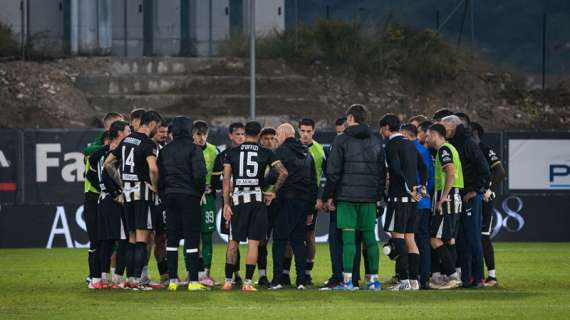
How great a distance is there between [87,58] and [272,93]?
251 inches

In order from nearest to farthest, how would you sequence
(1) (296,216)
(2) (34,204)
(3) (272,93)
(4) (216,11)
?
(1) (296,216) < (2) (34,204) < (3) (272,93) < (4) (216,11)

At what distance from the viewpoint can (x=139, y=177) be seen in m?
16.1

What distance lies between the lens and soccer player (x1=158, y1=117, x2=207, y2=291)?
16.1 metres

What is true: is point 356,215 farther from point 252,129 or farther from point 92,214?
point 92,214

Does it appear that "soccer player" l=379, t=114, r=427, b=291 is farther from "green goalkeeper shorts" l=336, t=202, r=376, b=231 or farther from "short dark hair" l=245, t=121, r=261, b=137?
"short dark hair" l=245, t=121, r=261, b=137

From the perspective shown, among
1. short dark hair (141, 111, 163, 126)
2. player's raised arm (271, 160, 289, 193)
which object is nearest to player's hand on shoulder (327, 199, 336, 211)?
player's raised arm (271, 160, 289, 193)

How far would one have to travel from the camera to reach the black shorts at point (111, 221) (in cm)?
1636

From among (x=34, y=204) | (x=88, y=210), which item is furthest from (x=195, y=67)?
(x=88, y=210)

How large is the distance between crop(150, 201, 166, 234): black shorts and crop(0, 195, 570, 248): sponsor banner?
9.27 metres

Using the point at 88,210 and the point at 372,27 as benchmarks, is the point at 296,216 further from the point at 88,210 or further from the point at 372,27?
the point at 372,27

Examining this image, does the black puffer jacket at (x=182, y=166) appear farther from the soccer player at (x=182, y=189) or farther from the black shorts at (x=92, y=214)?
the black shorts at (x=92, y=214)

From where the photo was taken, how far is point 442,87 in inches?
1598

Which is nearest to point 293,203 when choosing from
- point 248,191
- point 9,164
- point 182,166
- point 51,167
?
point 248,191

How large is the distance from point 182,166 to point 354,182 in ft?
7.49
